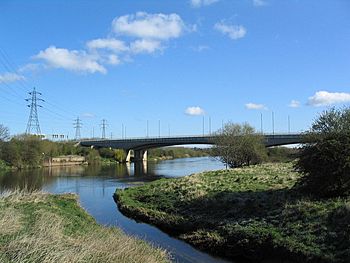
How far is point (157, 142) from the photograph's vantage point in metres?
114

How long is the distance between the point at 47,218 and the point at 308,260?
10.6 metres

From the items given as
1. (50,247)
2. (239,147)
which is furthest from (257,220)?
(239,147)

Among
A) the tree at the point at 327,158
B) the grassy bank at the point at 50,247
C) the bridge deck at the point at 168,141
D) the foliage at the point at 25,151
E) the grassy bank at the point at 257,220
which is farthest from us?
the foliage at the point at 25,151

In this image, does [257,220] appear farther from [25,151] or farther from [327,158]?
[25,151]

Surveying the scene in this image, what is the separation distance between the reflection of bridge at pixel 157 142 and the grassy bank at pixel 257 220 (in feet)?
172

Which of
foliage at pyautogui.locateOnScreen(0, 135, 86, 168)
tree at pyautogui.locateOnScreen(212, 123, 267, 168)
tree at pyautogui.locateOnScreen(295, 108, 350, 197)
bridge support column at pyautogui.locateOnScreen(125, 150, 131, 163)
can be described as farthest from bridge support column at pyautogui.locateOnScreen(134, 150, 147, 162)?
tree at pyautogui.locateOnScreen(295, 108, 350, 197)

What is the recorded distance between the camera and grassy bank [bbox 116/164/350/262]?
1692cm

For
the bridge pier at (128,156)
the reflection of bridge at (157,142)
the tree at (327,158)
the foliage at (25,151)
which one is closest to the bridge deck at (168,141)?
the reflection of bridge at (157,142)

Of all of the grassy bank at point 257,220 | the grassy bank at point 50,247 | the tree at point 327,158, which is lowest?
the grassy bank at point 257,220

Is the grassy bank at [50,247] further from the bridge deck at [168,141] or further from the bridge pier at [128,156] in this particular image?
the bridge pier at [128,156]

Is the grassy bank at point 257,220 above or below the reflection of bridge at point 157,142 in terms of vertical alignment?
below

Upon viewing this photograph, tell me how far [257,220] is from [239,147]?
4229 centimetres

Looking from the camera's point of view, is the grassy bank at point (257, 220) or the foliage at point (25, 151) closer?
the grassy bank at point (257, 220)

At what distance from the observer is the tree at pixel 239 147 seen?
6341 cm
